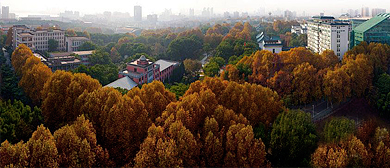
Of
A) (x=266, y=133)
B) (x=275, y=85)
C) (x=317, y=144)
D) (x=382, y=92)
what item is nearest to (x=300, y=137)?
(x=317, y=144)

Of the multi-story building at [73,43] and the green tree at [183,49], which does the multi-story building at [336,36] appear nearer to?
the green tree at [183,49]

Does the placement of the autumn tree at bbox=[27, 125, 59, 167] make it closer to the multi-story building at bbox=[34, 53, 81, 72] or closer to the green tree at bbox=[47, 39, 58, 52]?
the multi-story building at bbox=[34, 53, 81, 72]

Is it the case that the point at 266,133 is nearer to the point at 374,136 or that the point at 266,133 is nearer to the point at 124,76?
the point at 374,136

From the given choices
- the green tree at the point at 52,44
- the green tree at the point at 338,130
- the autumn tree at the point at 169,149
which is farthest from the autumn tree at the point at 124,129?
the green tree at the point at 52,44

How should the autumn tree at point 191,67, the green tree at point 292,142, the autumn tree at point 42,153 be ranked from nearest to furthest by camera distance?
the autumn tree at point 42,153, the green tree at point 292,142, the autumn tree at point 191,67

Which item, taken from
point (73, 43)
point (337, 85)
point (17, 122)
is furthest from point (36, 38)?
point (337, 85)
